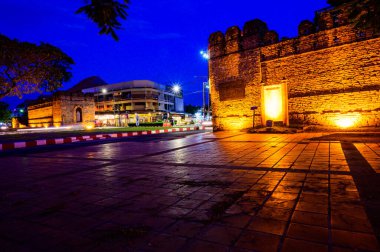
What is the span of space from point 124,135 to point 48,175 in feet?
38.9

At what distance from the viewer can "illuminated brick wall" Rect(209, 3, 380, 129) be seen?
12.2 m

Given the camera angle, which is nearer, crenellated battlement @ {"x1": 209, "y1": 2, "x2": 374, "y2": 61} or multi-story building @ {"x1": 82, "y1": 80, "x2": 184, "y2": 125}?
crenellated battlement @ {"x1": 209, "y1": 2, "x2": 374, "y2": 61}

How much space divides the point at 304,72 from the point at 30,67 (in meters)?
21.8

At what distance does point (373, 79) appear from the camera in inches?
470

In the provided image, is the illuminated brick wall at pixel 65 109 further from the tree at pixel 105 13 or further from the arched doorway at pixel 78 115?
the tree at pixel 105 13

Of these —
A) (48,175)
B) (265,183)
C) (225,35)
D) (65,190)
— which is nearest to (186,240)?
(265,183)

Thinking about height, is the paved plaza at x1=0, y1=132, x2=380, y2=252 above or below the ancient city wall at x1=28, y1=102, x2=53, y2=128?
below

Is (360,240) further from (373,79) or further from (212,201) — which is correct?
(373,79)

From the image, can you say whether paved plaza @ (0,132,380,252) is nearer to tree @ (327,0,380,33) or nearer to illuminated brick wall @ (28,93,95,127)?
tree @ (327,0,380,33)

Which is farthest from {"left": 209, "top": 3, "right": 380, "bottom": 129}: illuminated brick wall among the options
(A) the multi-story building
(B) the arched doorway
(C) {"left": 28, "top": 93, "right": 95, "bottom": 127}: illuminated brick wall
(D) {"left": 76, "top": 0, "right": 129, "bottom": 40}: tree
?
(A) the multi-story building

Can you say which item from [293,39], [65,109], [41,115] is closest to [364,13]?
[293,39]

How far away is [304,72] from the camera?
1392cm

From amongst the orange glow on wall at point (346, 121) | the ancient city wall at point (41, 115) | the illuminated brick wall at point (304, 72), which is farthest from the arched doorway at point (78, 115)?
the orange glow on wall at point (346, 121)

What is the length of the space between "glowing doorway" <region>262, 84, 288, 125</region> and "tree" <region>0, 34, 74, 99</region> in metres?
18.5
